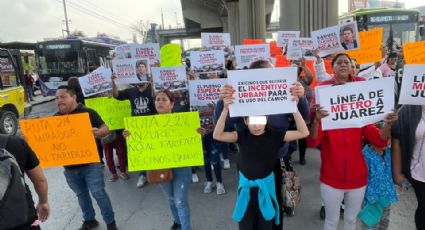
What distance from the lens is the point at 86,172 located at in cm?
372

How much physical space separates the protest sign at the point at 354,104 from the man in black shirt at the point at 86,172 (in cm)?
240

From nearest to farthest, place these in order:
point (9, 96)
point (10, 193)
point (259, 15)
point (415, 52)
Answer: point (10, 193) < point (415, 52) < point (9, 96) < point (259, 15)

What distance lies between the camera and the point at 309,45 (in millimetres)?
5969

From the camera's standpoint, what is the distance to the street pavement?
4016 mm

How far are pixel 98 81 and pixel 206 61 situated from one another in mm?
2067

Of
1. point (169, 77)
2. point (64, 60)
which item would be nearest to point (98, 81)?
point (169, 77)

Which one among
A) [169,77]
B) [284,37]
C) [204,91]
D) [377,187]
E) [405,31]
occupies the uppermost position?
[405,31]

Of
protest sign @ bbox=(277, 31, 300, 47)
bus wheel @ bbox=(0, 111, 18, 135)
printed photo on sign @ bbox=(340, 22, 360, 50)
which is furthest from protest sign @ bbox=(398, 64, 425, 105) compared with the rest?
bus wheel @ bbox=(0, 111, 18, 135)

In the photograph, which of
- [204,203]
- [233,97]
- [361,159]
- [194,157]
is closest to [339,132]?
[361,159]

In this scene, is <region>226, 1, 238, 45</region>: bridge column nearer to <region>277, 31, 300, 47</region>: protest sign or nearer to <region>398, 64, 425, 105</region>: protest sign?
<region>277, 31, 300, 47</region>: protest sign

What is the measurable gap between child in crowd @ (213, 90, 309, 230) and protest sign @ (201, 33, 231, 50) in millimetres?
4959

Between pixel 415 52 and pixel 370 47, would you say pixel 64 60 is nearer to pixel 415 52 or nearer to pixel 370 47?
pixel 370 47

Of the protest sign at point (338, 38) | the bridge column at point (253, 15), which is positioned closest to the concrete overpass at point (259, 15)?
the bridge column at point (253, 15)

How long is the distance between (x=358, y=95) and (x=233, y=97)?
1038mm
